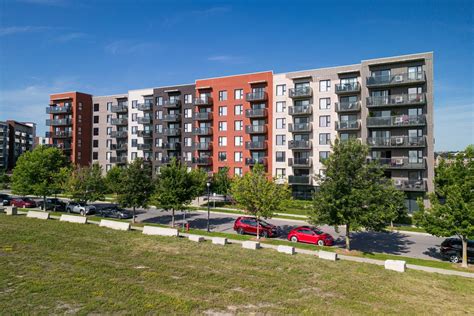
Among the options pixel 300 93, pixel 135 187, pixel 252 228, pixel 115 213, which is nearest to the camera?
pixel 252 228

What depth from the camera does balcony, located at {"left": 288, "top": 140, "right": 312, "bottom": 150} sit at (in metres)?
49.8

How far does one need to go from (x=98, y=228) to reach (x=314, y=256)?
17.6 meters

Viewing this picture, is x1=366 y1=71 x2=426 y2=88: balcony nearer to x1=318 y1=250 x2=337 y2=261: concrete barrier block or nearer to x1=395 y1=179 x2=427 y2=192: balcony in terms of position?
x1=395 y1=179 x2=427 y2=192: balcony

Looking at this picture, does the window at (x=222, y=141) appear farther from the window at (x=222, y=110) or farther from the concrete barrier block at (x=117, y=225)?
the concrete barrier block at (x=117, y=225)

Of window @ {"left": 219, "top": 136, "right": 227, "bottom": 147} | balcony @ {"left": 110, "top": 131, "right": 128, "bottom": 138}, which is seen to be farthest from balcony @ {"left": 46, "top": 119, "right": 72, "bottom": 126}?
window @ {"left": 219, "top": 136, "right": 227, "bottom": 147}

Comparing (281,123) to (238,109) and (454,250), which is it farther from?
(454,250)

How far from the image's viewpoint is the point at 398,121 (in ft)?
139

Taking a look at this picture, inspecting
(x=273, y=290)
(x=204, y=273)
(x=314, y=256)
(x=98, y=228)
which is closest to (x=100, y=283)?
(x=204, y=273)

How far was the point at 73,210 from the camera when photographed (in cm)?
4259

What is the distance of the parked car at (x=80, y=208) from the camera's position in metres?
41.1

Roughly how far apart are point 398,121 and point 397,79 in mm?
5298

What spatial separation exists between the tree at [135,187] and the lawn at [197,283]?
13.4 meters

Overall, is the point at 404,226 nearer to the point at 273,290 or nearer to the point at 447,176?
the point at 447,176

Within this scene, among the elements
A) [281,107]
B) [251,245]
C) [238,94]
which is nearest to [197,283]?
[251,245]
